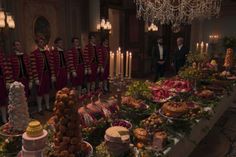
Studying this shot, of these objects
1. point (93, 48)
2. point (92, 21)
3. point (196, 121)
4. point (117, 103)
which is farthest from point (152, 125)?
point (92, 21)

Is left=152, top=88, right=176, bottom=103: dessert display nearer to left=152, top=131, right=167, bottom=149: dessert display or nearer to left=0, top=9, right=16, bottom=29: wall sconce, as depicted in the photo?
left=152, top=131, right=167, bottom=149: dessert display

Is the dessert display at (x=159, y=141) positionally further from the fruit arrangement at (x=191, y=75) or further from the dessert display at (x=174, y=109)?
the fruit arrangement at (x=191, y=75)

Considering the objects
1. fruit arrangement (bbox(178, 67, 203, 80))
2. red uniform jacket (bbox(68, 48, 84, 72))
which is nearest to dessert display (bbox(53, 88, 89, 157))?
fruit arrangement (bbox(178, 67, 203, 80))

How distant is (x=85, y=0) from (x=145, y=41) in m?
3.52

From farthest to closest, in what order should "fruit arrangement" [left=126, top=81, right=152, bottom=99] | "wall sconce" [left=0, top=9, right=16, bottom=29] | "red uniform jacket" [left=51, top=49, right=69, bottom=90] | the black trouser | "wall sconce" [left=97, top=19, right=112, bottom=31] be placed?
the black trouser < "wall sconce" [left=97, top=19, right=112, bottom=31] < "red uniform jacket" [left=51, top=49, right=69, bottom=90] < "wall sconce" [left=0, top=9, right=16, bottom=29] < "fruit arrangement" [left=126, top=81, right=152, bottom=99]

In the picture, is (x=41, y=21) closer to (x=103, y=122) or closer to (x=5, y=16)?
(x=5, y=16)

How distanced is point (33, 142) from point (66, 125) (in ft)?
0.84

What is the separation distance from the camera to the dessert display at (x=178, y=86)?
3857mm

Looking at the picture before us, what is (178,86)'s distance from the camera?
3.93m

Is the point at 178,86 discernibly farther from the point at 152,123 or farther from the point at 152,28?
the point at 152,28

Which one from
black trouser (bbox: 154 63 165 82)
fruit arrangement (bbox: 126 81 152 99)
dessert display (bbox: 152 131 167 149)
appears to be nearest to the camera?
dessert display (bbox: 152 131 167 149)

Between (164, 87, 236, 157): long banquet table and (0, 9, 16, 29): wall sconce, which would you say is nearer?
(164, 87, 236, 157): long banquet table

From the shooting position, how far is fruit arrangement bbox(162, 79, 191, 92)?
3857 millimetres

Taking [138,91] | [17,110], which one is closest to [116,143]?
[17,110]
